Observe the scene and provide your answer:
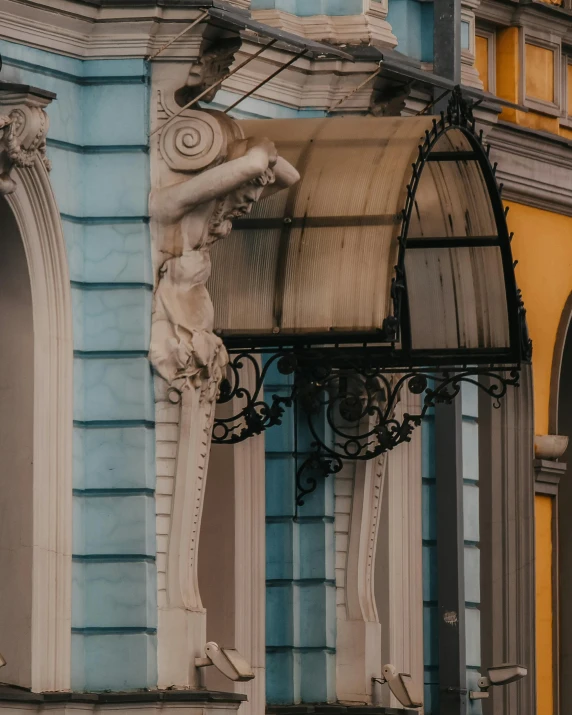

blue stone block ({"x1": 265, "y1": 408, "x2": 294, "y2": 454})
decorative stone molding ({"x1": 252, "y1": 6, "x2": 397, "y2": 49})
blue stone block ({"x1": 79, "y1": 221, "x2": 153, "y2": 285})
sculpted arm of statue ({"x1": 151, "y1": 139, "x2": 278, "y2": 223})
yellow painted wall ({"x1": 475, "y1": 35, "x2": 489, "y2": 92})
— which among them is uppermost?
yellow painted wall ({"x1": 475, "y1": 35, "x2": 489, "y2": 92})

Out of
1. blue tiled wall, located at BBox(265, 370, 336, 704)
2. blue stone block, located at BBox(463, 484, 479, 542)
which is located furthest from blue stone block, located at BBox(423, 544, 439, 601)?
blue tiled wall, located at BBox(265, 370, 336, 704)

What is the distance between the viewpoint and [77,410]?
54.7ft

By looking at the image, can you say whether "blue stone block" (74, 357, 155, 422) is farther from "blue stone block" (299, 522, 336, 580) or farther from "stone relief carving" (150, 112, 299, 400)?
"blue stone block" (299, 522, 336, 580)

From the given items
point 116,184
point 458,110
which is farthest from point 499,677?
point 116,184

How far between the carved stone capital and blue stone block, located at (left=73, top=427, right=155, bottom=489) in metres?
1.55

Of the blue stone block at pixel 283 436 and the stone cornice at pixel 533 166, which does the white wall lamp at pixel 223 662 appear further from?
the stone cornice at pixel 533 166

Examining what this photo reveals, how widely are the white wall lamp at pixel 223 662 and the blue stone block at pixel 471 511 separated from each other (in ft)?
15.5

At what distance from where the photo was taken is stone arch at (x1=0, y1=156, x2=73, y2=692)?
16.3m

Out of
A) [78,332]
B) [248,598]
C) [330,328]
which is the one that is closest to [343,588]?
[248,598]

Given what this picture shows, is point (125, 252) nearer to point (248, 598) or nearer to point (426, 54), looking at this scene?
point (248, 598)

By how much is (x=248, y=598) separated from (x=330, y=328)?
1.81m

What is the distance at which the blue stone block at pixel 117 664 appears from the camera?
16.6 metres

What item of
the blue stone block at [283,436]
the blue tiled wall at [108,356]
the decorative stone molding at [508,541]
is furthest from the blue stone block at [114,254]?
the decorative stone molding at [508,541]

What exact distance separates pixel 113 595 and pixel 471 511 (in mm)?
5509
